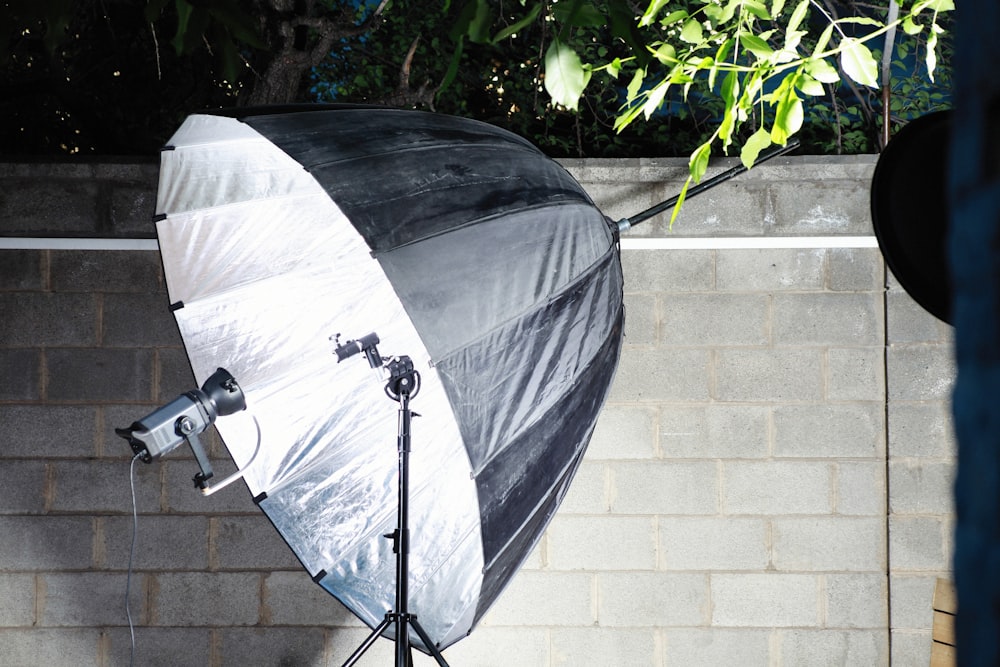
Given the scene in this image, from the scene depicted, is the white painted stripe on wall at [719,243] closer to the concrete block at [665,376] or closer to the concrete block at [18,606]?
the concrete block at [665,376]

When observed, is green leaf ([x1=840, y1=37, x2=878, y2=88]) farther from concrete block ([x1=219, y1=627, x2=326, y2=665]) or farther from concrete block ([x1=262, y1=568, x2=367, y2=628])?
concrete block ([x1=219, y1=627, x2=326, y2=665])

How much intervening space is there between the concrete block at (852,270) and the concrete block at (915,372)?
9.2 inches

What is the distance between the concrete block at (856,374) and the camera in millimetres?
2783

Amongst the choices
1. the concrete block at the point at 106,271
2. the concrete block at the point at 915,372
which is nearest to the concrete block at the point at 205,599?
the concrete block at the point at 106,271

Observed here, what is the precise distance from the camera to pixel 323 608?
279 cm

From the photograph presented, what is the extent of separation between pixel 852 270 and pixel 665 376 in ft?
2.39

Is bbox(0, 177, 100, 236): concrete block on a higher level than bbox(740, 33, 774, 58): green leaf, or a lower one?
lower

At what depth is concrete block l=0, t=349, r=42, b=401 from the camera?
2.76 metres

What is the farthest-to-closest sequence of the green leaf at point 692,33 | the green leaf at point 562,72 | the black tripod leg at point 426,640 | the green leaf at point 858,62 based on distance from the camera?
the green leaf at point 692,33 → the green leaf at point 858,62 → the black tripod leg at point 426,640 → the green leaf at point 562,72

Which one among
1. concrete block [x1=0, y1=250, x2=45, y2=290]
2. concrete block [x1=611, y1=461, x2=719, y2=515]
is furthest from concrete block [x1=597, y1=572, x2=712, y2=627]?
concrete block [x1=0, y1=250, x2=45, y2=290]

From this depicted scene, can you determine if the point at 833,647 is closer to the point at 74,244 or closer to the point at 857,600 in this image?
the point at 857,600

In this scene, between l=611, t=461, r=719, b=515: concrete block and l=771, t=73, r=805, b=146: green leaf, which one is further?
l=611, t=461, r=719, b=515: concrete block

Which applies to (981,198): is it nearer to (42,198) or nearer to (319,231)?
(319,231)

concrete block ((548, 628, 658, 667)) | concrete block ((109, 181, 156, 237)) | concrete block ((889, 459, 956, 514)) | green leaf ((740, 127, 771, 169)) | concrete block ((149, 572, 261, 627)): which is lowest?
concrete block ((548, 628, 658, 667))
